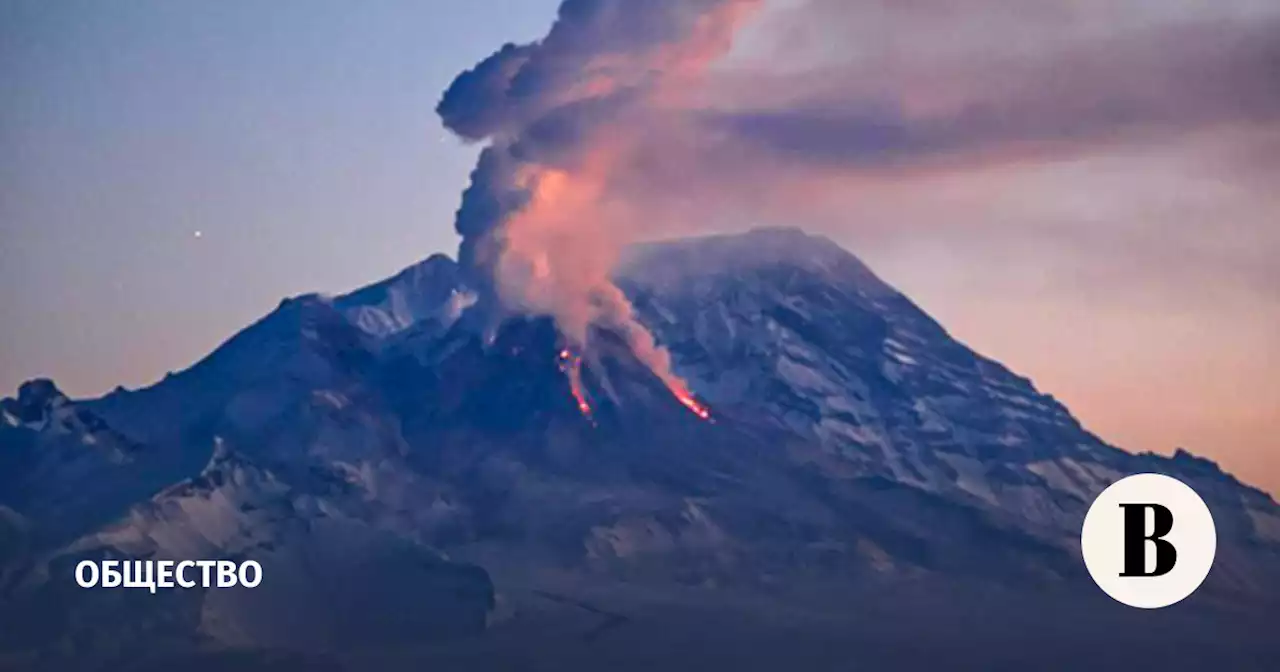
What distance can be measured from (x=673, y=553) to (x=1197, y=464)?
3915 mm

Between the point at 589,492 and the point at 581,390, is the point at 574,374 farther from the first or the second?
the point at 589,492

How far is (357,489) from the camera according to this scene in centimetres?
1459

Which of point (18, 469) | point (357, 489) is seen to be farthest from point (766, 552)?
point (18, 469)

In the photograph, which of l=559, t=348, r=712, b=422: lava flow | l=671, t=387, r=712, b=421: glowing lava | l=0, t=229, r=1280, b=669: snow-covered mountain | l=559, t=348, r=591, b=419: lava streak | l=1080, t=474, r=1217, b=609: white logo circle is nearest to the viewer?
l=1080, t=474, r=1217, b=609: white logo circle

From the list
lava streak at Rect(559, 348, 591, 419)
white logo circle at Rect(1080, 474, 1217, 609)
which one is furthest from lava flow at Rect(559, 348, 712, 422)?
white logo circle at Rect(1080, 474, 1217, 609)

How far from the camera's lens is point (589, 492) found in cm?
1554

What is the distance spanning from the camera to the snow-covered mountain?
13461mm

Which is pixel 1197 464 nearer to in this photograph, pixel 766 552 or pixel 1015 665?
pixel 1015 665

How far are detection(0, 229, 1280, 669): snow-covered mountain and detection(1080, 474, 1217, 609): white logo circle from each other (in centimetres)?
23

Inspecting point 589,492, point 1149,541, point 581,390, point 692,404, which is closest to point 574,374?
point 581,390

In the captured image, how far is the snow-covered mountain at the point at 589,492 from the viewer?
13461 mm

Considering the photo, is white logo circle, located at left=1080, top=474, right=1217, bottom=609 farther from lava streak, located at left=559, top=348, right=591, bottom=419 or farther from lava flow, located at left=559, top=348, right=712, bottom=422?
lava streak, located at left=559, top=348, right=591, bottom=419

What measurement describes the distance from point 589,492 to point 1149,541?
499 centimetres

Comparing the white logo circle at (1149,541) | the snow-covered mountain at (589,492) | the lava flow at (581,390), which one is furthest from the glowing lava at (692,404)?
the white logo circle at (1149,541)
